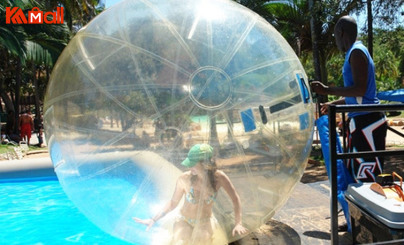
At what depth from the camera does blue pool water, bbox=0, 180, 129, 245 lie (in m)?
5.03

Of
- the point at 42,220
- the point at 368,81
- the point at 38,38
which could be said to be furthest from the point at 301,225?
the point at 38,38

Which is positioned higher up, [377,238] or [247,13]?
[247,13]

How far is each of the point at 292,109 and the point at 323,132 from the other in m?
0.34

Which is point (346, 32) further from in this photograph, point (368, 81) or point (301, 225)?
point (301, 225)

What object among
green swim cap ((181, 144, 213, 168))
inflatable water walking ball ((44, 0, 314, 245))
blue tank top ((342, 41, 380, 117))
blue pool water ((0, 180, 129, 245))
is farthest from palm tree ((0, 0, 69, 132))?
blue tank top ((342, 41, 380, 117))

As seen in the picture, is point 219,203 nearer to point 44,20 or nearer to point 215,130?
point 215,130

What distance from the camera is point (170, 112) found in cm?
234

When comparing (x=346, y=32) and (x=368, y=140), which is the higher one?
(x=346, y=32)

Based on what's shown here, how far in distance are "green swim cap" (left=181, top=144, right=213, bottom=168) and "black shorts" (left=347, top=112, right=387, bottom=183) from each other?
1154 mm

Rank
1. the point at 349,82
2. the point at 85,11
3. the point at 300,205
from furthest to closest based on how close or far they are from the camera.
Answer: the point at 85,11
the point at 300,205
the point at 349,82

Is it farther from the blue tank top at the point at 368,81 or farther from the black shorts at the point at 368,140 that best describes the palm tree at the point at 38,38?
the black shorts at the point at 368,140

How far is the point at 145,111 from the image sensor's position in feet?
7.71

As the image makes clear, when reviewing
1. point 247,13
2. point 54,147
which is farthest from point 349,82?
point 54,147

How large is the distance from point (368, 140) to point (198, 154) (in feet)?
4.22
